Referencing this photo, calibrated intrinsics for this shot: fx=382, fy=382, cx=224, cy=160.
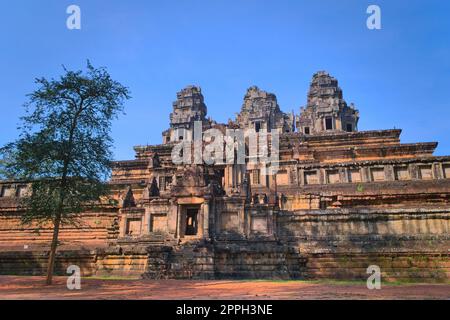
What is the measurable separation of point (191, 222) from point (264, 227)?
292 inches

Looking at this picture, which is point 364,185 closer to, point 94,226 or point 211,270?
point 211,270

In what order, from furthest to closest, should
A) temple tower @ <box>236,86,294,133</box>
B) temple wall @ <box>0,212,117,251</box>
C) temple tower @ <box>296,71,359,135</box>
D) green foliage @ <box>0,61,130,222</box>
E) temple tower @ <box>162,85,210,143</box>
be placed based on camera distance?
temple tower @ <box>162,85,210,143</box> < temple tower @ <box>236,86,294,133</box> < temple tower @ <box>296,71,359,135</box> < temple wall @ <box>0,212,117,251</box> < green foliage @ <box>0,61,130,222</box>

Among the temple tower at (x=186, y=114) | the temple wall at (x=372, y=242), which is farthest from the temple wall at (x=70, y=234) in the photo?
the temple tower at (x=186, y=114)

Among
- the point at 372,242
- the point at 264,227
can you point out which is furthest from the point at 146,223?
the point at 372,242

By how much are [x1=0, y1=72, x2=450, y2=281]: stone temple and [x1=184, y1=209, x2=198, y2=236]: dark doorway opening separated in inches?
3.9

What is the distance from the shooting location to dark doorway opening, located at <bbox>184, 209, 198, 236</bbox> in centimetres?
2706

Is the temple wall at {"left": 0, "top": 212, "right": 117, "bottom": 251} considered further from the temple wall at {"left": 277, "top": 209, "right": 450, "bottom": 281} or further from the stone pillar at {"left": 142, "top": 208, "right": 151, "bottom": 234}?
the temple wall at {"left": 277, "top": 209, "right": 450, "bottom": 281}

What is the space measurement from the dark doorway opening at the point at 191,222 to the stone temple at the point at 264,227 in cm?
10

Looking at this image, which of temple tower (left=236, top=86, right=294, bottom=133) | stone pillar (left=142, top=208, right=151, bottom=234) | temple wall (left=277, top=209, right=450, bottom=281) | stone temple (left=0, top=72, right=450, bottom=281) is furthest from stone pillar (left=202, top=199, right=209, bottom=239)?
temple tower (left=236, top=86, right=294, bottom=133)

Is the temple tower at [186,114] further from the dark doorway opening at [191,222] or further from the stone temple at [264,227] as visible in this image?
the dark doorway opening at [191,222]

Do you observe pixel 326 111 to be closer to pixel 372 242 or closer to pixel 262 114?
pixel 262 114

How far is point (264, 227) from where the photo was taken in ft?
81.1
